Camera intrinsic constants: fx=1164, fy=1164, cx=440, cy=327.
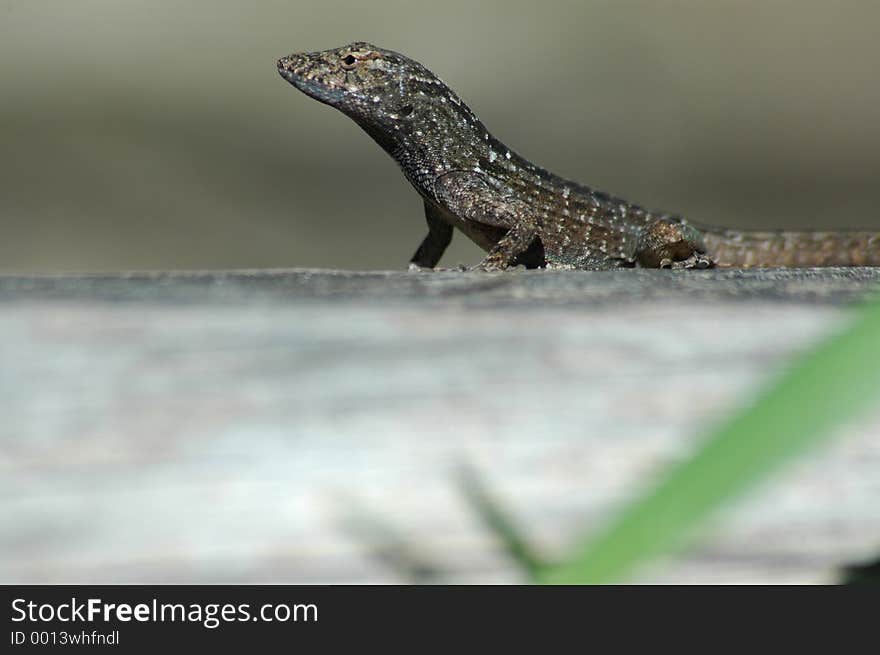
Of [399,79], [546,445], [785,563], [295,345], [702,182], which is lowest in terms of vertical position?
[785,563]

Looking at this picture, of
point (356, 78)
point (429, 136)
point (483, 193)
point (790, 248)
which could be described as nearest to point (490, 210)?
point (483, 193)

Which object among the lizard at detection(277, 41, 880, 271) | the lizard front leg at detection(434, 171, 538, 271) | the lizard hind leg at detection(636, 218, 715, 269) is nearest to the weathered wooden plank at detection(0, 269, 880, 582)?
the lizard front leg at detection(434, 171, 538, 271)

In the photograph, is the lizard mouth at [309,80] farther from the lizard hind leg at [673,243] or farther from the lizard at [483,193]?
the lizard hind leg at [673,243]

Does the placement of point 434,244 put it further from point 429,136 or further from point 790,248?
point 790,248

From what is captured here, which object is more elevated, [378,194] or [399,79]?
[378,194]

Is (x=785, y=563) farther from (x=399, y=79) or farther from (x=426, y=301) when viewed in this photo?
(x=399, y=79)

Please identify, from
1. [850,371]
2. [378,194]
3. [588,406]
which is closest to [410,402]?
[588,406]
